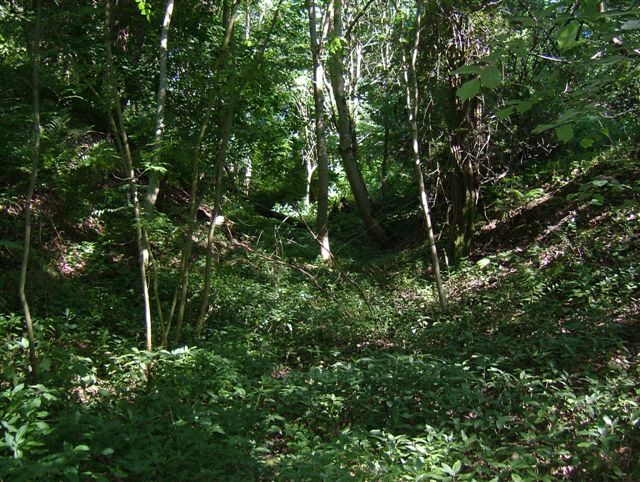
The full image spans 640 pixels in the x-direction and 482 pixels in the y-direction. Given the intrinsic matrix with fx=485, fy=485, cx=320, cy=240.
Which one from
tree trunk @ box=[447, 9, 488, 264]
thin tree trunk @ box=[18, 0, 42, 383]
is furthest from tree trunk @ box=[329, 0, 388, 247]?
thin tree trunk @ box=[18, 0, 42, 383]

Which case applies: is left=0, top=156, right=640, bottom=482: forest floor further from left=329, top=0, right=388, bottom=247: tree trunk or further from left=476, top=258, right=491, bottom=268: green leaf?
left=329, top=0, right=388, bottom=247: tree trunk

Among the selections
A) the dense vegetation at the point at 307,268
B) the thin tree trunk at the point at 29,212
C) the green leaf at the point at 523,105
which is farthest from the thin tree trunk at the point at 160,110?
the green leaf at the point at 523,105

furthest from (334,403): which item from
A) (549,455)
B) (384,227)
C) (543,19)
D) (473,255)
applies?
(384,227)

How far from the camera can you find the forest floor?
3104mm

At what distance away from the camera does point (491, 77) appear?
1.63 m

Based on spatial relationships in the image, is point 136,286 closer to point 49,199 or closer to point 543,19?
point 49,199

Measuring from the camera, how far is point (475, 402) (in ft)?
13.6

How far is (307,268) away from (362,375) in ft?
16.3

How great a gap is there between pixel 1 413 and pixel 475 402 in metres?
3.53

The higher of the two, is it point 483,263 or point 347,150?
point 347,150

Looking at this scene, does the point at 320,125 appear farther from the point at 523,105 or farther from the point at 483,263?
the point at 523,105

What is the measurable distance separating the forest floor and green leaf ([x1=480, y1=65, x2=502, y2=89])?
1397 mm

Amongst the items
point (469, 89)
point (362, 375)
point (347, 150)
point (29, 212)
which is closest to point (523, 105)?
point (469, 89)

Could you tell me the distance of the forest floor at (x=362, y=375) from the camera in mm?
3104
